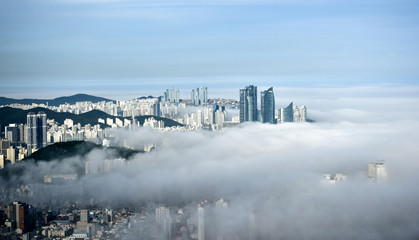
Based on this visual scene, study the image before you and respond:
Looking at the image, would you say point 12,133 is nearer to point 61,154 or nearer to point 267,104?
point 61,154

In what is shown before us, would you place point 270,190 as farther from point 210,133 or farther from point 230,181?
point 210,133

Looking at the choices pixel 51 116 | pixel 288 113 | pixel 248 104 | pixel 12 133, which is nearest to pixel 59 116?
pixel 51 116

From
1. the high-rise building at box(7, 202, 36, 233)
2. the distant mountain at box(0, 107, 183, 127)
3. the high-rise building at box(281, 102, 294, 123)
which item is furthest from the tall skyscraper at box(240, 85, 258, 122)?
the high-rise building at box(7, 202, 36, 233)

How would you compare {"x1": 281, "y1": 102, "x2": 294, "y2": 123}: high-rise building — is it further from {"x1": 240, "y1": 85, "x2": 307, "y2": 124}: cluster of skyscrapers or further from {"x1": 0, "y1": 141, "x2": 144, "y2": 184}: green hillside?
{"x1": 0, "y1": 141, "x2": 144, "y2": 184}: green hillside

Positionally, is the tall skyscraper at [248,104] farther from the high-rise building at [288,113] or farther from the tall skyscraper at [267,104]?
the high-rise building at [288,113]

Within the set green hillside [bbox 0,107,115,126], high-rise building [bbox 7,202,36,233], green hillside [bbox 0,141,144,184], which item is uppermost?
green hillside [bbox 0,107,115,126]

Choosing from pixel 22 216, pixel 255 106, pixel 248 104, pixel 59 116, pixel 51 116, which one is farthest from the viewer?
pixel 248 104

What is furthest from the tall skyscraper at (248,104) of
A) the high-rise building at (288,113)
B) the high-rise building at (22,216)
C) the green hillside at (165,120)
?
the high-rise building at (22,216)
